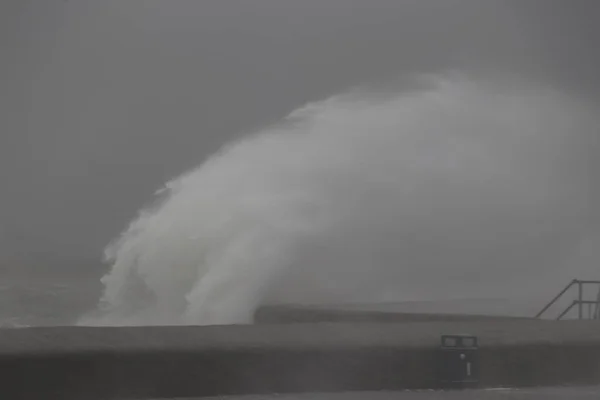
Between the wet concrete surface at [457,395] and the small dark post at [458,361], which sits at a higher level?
the small dark post at [458,361]

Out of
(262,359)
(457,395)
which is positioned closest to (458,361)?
(457,395)

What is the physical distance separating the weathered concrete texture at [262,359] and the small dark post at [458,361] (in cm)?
8

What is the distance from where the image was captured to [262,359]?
6.08 metres

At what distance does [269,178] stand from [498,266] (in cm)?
484

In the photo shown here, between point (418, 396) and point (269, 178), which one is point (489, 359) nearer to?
point (418, 396)

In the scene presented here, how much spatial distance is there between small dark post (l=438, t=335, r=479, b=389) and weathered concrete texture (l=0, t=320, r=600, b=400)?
78 millimetres

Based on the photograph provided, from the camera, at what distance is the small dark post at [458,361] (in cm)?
616

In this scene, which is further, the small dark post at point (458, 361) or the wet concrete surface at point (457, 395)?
the small dark post at point (458, 361)

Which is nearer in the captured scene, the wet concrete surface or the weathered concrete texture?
the weathered concrete texture

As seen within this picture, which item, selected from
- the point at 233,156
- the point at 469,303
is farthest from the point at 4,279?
the point at 469,303

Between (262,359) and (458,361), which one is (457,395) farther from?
(262,359)

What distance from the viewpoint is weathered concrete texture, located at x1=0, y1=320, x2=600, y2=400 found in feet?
18.8

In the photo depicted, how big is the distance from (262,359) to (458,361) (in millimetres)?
1417

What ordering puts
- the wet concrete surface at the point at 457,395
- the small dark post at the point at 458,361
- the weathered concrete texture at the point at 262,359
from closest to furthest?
1. the weathered concrete texture at the point at 262,359
2. the wet concrete surface at the point at 457,395
3. the small dark post at the point at 458,361
